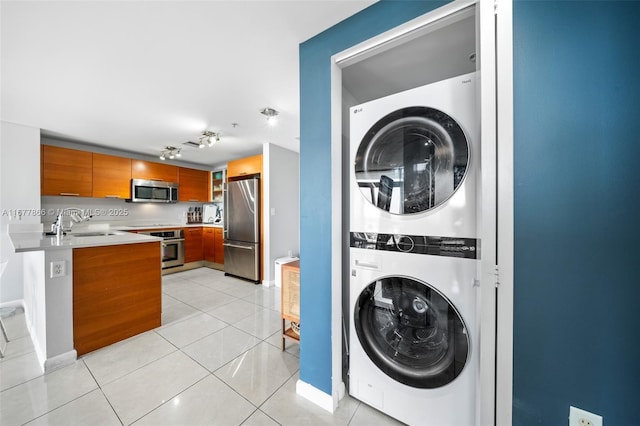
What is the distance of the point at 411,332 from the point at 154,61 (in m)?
2.52

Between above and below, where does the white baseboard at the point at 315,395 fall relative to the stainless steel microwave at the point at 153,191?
below

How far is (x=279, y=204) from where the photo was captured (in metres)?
3.86

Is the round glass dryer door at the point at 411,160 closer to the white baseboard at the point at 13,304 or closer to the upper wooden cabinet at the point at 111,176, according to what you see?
the white baseboard at the point at 13,304

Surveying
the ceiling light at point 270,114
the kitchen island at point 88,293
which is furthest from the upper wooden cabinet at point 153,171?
the ceiling light at point 270,114

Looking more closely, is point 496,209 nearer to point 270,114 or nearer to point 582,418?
point 582,418

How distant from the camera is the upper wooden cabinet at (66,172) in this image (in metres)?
3.20

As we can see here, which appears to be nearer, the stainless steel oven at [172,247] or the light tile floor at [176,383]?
the light tile floor at [176,383]

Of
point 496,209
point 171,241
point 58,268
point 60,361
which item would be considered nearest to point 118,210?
point 171,241

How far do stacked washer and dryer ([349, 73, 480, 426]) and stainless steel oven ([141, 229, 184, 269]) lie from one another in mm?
4119

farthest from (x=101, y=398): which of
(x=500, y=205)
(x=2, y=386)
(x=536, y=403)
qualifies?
(x=500, y=205)

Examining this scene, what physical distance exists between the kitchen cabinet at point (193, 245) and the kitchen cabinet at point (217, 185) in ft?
2.46

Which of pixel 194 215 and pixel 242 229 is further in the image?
pixel 194 215

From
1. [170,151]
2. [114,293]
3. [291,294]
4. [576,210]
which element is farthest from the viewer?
[170,151]

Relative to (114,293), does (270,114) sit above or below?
above
